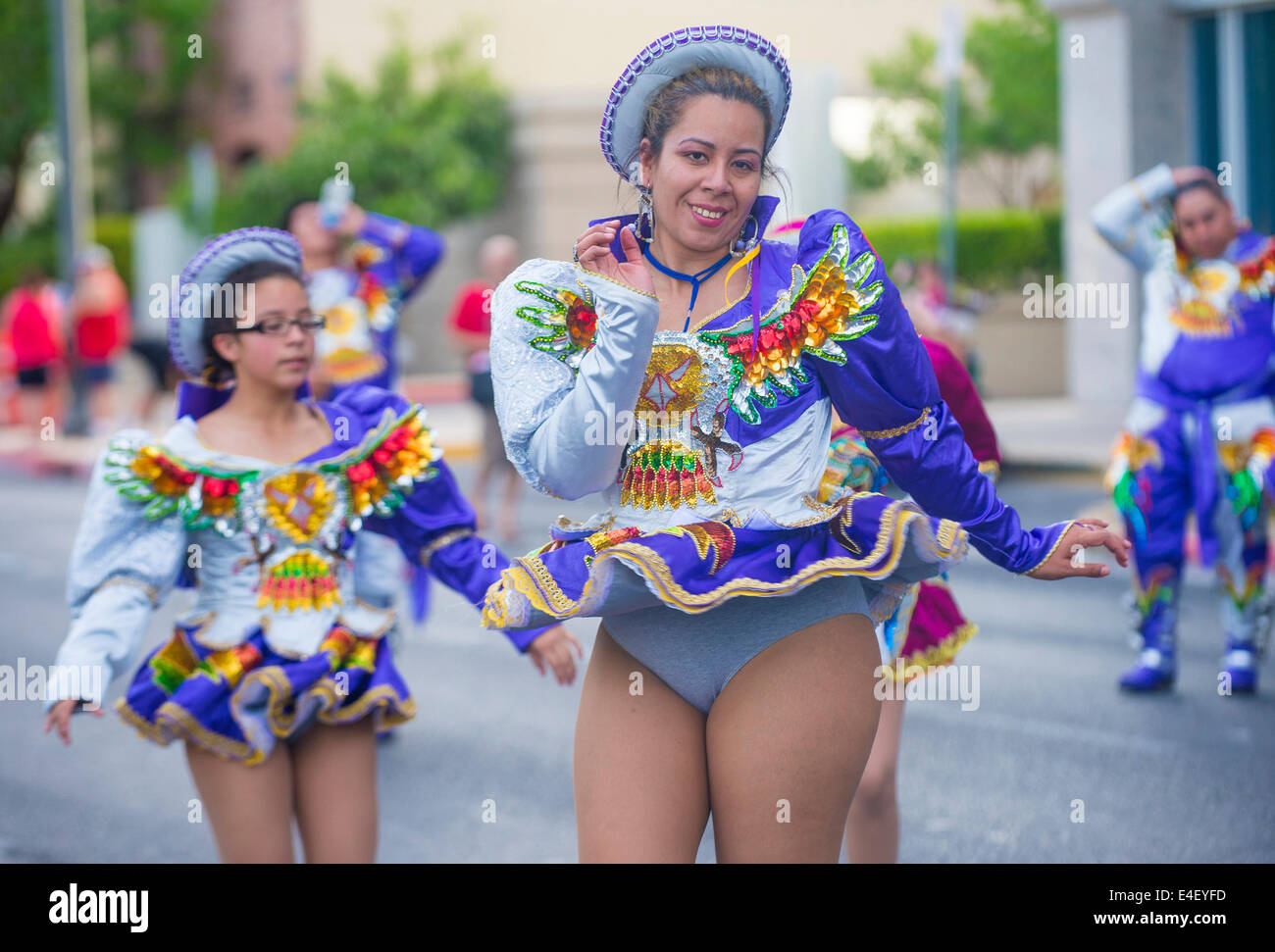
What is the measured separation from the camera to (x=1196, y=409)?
7258 mm

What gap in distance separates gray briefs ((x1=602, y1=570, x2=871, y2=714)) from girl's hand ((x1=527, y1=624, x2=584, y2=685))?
84cm

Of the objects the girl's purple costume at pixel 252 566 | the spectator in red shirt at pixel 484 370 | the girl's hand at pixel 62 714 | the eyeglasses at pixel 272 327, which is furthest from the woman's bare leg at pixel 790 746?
the spectator in red shirt at pixel 484 370

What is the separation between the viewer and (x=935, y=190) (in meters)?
30.8

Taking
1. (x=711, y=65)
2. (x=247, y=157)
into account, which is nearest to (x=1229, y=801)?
(x=711, y=65)

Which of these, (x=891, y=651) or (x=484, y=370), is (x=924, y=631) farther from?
(x=484, y=370)

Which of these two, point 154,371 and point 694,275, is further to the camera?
point 154,371

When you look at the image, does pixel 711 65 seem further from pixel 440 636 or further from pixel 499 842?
pixel 440 636

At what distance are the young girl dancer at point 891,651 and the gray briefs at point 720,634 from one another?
1197 millimetres

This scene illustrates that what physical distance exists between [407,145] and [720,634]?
25735 mm

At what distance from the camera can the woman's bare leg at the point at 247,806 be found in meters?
3.83

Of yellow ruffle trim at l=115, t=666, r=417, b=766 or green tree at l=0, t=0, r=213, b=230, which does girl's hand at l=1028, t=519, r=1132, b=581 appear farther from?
green tree at l=0, t=0, r=213, b=230

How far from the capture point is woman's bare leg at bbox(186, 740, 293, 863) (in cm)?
383

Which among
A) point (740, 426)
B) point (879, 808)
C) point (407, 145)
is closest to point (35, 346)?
point (407, 145)
